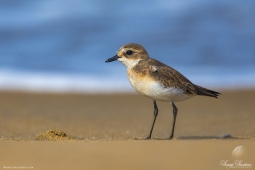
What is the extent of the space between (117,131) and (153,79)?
1.85m

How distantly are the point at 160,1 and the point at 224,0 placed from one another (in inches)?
84.1

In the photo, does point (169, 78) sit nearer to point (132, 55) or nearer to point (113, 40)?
point (132, 55)

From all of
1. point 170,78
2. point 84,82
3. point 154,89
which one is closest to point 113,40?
point 84,82

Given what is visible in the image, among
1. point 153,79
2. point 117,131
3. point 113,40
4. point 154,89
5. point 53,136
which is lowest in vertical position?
point 53,136

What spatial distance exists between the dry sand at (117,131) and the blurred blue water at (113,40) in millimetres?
1110

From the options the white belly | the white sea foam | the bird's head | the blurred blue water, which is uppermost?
the blurred blue water

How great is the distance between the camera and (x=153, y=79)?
7.73 m

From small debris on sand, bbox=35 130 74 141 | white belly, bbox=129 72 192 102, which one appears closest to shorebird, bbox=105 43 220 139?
white belly, bbox=129 72 192 102

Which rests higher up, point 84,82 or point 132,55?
point 84,82

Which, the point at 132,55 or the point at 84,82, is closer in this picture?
the point at 132,55

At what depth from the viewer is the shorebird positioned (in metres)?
7.73

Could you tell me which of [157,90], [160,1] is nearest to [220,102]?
[157,90]

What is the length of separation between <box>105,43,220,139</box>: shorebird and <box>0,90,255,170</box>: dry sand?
58 cm

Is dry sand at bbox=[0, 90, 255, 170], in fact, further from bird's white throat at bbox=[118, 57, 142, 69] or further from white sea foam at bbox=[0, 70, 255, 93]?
bird's white throat at bbox=[118, 57, 142, 69]
